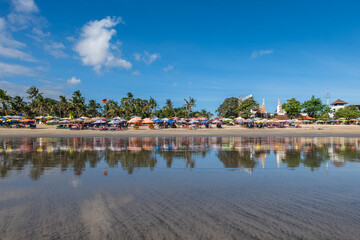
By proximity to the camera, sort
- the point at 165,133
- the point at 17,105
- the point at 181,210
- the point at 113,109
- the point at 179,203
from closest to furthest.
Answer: the point at 181,210 < the point at 179,203 < the point at 165,133 < the point at 17,105 < the point at 113,109

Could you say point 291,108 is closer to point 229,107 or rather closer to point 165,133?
point 229,107

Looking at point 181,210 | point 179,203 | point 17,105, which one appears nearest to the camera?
point 181,210

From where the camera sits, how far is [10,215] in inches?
152

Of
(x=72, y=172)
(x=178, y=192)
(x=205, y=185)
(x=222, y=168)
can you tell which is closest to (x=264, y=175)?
(x=222, y=168)

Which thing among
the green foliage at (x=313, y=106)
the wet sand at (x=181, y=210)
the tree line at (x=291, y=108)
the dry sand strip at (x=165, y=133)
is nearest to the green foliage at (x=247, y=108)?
the tree line at (x=291, y=108)

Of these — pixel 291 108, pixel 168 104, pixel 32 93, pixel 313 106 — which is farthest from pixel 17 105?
pixel 313 106

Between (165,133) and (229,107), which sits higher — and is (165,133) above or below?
below

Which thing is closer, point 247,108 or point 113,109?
point 247,108

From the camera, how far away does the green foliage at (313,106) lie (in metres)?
82.9

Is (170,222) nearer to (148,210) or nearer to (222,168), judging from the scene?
(148,210)

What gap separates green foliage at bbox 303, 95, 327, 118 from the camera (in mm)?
82875

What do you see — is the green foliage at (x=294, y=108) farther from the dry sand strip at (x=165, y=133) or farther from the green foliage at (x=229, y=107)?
the dry sand strip at (x=165, y=133)

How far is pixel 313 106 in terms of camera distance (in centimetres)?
Answer: 8244

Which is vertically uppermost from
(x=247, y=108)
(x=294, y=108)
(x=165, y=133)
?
(x=247, y=108)
